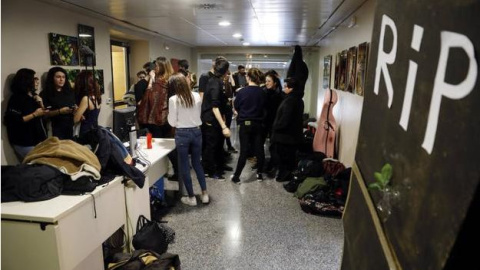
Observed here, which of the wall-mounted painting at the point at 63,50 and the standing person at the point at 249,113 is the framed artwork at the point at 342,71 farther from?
the wall-mounted painting at the point at 63,50

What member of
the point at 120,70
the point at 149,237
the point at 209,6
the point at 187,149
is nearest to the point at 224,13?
the point at 209,6

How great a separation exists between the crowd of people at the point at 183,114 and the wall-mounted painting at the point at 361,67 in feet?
2.57

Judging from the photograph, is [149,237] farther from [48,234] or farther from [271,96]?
[271,96]

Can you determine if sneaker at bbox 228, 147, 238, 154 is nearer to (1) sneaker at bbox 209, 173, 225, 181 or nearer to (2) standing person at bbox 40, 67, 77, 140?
(1) sneaker at bbox 209, 173, 225, 181

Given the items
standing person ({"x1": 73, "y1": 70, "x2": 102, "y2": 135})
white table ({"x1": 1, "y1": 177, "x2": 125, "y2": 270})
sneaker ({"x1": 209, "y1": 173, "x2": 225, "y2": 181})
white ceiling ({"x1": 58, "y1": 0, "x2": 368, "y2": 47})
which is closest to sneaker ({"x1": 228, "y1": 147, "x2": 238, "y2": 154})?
sneaker ({"x1": 209, "y1": 173, "x2": 225, "y2": 181})

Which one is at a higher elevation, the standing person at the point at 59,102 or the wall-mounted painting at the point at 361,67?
the wall-mounted painting at the point at 361,67

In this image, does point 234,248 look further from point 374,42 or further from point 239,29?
point 239,29

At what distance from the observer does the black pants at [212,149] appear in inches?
174

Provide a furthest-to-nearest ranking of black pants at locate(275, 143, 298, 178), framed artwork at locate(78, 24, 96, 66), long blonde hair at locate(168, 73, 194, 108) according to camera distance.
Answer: black pants at locate(275, 143, 298, 178) → framed artwork at locate(78, 24, 96, 66) → long blonde hair at locate(168, 73, 194, 108)

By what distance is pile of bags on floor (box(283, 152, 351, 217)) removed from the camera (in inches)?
135

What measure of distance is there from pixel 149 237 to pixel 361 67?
9.07 ft

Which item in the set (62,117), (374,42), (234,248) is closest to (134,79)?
(62,117)

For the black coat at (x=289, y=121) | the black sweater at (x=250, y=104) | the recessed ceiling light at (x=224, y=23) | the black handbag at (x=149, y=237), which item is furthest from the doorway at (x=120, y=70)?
the black handbag at (x=149, y=237)

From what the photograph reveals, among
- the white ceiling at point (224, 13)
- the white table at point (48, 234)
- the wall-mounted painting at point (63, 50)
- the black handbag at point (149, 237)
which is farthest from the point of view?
the wall-mounted painting at point (63, 50)
